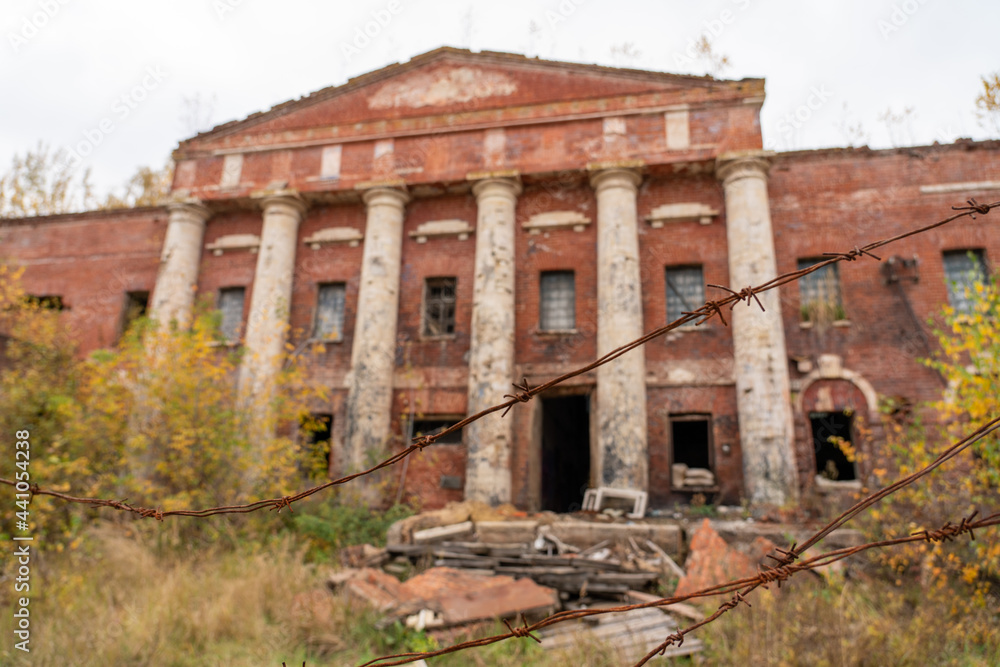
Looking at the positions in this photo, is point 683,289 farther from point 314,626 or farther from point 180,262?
point 180,262

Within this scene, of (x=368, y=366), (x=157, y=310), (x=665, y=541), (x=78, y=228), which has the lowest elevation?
(x=665, y=541)

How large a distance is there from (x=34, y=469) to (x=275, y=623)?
4940mm

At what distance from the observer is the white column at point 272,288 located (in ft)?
46.5

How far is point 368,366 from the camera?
1395 cm

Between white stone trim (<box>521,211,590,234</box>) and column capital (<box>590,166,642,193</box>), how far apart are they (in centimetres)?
75

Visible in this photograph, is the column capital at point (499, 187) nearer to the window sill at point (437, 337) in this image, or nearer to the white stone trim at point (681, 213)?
the white stone trim at point (681, 213)

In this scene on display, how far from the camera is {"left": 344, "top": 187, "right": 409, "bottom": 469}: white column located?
535 inches

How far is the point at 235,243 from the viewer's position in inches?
640

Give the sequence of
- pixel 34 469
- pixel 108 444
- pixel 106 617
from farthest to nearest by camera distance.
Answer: pixel 108 444 → pixel 34 469 → pixel 106 617

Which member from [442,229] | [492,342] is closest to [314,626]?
[492,342]

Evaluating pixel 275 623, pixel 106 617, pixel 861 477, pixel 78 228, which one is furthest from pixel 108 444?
pixel 861 477

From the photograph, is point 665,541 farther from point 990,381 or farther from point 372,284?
point 372,284

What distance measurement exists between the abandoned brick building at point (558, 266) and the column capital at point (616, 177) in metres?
0.04

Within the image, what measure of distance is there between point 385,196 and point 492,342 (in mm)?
4598
